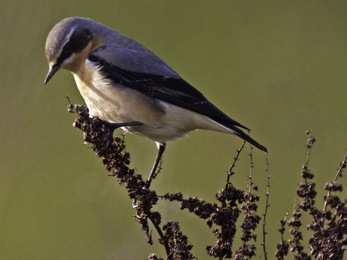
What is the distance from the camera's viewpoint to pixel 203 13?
4234 millimetres

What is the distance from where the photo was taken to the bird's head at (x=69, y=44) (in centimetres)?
233

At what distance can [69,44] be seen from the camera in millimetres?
2408

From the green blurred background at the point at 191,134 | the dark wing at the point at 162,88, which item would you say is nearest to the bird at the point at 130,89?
the dark wing at the point at 162,88

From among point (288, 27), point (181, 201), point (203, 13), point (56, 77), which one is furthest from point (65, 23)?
point (288, 27)

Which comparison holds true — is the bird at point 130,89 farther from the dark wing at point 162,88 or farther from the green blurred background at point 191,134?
the green blurred background at point 191,134

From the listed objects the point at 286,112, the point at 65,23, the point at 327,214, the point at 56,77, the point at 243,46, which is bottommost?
the point at 327,214

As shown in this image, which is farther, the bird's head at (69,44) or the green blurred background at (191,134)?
the green blurred background at (191,134)

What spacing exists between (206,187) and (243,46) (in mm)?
1697

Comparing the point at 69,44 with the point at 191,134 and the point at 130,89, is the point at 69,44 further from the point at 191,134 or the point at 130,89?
the point at 191,134

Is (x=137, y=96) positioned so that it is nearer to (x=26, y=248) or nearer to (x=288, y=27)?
(x=26, y=248)

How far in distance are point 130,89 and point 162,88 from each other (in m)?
0.20

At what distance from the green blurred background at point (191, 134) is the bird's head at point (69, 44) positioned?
1.18 ft

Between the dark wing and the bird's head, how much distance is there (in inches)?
3.5

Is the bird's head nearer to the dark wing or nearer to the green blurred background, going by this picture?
the dark wing
